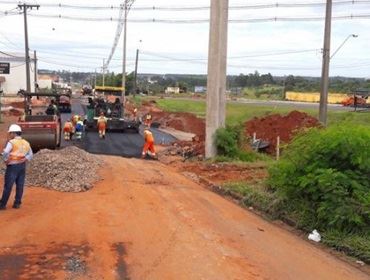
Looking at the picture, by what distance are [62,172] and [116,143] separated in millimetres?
16177

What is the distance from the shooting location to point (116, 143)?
35000mm

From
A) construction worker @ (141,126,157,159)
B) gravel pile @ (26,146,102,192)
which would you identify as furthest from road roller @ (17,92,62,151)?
gravel pile @ (26,146,102,192)

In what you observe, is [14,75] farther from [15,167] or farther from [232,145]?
[15,167]

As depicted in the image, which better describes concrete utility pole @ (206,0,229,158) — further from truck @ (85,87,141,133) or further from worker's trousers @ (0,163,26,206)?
truck @ (85,87,141,133)

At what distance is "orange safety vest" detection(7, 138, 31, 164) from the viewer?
14273mm

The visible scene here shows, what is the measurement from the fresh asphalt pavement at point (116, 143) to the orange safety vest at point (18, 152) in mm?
14846

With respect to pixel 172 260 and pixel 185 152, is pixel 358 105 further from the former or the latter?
pixel 172 260

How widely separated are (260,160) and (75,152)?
8.59 meters

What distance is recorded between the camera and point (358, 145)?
12906 millimetres

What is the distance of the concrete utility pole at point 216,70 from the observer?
26.2 meters

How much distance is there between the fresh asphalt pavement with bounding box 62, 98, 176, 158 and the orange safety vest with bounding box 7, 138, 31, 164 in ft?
48.7

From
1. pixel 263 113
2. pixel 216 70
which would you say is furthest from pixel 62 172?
pixel 263 113

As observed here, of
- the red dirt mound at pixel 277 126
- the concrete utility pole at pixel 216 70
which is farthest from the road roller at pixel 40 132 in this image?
the red dirt mound at pixel 277 126

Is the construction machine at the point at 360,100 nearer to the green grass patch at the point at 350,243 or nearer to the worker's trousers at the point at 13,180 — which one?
the green grass patch at the point at 350,243
